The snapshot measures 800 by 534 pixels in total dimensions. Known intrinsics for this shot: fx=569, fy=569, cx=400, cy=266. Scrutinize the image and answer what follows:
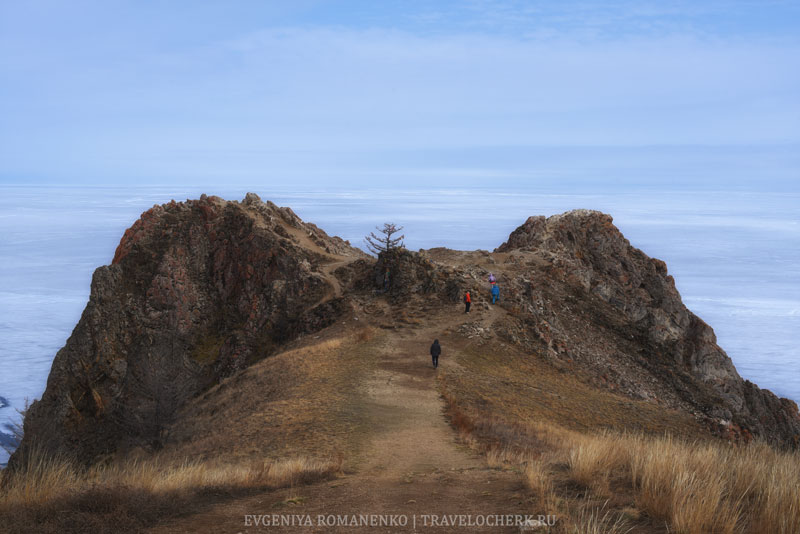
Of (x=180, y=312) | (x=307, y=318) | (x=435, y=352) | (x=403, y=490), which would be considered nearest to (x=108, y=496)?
(x=403, y=490)

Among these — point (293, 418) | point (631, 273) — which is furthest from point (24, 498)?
point (631, 273)

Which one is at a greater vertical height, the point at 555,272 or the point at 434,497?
the point at 555,272

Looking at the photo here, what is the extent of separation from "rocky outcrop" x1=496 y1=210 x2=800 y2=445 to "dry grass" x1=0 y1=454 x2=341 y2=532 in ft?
72.8

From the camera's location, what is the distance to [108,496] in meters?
8.04

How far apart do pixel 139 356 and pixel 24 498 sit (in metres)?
33.0

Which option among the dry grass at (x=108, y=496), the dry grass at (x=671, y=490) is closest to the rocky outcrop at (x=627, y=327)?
the dry grass at (x=671, y=490)

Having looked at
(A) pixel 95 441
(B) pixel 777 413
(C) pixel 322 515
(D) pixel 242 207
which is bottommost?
(A) pixel 95 441

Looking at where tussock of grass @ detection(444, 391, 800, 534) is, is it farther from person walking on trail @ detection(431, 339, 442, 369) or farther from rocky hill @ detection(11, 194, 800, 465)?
rocky hill @ detection(11, 194, 800, 465)

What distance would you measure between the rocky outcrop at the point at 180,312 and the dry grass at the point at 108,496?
21.0 meters

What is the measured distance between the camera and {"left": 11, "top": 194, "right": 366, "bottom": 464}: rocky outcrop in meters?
34.7

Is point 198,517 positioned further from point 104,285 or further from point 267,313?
point 104,285

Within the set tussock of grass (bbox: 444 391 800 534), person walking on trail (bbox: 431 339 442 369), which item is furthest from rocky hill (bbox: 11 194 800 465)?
tussock of grass (bbox: 444 391 800 534)

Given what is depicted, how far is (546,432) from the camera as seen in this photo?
17.3m

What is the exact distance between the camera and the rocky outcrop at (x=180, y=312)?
34.7 metres
